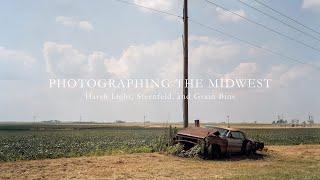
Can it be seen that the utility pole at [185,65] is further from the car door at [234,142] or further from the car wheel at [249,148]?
the car wheel at [249,148]

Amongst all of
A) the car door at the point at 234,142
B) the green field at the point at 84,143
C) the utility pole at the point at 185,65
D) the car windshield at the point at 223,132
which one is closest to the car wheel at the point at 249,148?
the car door at the point at 234,142

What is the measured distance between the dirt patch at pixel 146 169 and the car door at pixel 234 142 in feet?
4.52

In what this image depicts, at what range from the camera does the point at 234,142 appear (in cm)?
2309

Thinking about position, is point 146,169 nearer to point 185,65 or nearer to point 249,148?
point 249,148

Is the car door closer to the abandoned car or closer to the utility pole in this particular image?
the abandoned car

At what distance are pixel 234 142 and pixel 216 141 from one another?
164 centimetres

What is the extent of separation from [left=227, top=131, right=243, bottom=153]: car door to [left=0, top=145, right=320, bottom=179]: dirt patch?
138 cm

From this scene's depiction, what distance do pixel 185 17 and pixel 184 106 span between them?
201 inches

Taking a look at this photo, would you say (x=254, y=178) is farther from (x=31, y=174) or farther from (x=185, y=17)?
(x=185, y=17)

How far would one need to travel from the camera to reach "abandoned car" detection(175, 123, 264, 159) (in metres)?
21.6

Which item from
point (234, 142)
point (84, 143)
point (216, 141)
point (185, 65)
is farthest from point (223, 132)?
point (84, 143)

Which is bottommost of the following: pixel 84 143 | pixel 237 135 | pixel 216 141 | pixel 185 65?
pixel 84 143

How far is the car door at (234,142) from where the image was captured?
2276 cm

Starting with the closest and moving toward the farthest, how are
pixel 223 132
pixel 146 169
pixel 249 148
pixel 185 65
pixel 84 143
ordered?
1. pixel 146 169
2. pixel 223 132
3. pixel 249 148
4. pixel 185 65
5. pixel 84 143
